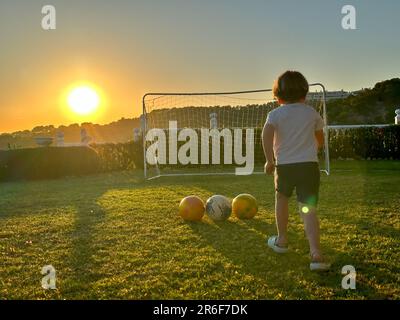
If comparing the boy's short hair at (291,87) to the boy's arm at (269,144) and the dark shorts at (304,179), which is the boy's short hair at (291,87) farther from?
the dark shorts at (304,179)

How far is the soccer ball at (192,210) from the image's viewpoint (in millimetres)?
6289

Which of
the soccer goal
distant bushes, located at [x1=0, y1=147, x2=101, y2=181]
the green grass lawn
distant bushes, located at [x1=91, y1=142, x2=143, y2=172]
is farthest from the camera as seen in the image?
distant bushes, located at [x1=91, y1=142, x2=143, y2=172]

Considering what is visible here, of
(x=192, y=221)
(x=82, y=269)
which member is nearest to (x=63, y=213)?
(x=192, y=221)

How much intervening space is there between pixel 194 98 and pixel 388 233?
1075 cm

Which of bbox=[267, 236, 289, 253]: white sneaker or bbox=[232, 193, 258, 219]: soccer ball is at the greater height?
bbox=[232, 193, 258, 219]: soccer ball

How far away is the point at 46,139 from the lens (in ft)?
62.4

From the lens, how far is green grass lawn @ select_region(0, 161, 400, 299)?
3.66 m

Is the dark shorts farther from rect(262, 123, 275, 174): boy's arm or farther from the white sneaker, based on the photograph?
the white sneaker

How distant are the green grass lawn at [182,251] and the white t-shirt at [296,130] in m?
0.96

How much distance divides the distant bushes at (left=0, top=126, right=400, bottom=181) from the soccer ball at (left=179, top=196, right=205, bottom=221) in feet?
32.3

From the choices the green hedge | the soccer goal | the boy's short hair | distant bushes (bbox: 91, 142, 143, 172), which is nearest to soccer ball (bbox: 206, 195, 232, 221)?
the boy's short hair

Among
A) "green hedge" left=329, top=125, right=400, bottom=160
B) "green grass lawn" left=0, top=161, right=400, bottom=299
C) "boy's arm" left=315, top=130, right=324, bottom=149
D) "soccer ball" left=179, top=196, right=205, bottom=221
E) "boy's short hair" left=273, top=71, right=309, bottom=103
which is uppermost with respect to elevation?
"boy's short hair" left=273, top=71, right=309, bottom=103

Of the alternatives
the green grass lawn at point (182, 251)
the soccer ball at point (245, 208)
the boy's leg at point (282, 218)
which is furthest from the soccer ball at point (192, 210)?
the boy's leg at point (282, 218)

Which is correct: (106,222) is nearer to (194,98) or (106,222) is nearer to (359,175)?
(359,175)
